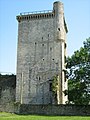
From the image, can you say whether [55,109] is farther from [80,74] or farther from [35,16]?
[35,16]

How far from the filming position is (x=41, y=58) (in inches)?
1725

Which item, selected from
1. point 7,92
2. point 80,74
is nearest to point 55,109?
point 80,74

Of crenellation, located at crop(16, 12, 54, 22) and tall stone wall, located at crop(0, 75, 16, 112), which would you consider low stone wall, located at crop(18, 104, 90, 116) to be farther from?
crenellation, located at crop(16, 12, 54, 22)

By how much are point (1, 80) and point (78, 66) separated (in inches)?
534

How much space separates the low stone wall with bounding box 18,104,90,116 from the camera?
37.1 m

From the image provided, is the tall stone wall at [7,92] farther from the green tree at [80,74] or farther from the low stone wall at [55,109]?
the green tree at [80,74]

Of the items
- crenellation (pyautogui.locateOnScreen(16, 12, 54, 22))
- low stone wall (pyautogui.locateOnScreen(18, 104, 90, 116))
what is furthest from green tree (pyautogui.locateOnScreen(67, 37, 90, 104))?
crenellation (pyautogui.locateOnScreen(16, 12, 54, 22))

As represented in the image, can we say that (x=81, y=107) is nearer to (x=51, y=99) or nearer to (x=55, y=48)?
(x=51, y=99)

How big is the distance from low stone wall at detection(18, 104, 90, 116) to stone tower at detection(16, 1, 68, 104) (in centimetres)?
294

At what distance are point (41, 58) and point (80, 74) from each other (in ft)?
25.1

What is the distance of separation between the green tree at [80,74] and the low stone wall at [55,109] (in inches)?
62.5

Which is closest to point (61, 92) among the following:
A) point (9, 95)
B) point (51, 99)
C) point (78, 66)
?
point (51, 99)

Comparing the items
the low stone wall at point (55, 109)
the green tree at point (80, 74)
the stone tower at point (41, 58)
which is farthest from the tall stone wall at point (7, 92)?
the green tree at point (80, 74)

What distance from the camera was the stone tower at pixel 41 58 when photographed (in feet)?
139
